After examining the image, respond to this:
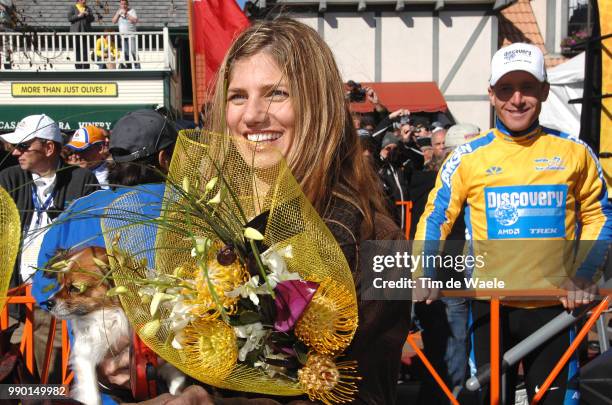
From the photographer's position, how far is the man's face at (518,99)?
3549 millimetres

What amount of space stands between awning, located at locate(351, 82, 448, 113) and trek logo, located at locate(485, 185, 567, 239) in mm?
15124

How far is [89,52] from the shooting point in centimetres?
1989

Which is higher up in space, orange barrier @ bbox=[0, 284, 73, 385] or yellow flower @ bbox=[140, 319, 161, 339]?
yellow flower @ bbox=[140, 319, 161, 339]

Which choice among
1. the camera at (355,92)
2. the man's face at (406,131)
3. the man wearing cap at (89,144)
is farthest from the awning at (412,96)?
the man wearing cap at (89,144)

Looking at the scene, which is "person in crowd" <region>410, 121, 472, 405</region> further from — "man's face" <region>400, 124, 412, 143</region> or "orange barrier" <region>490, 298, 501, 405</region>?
"man's face" <region>400, 124, 412, 143</region>

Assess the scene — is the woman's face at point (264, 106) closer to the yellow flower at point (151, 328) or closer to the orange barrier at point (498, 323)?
the yellow flower at point (151, 328)

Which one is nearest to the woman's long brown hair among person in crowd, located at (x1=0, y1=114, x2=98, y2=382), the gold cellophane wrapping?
the gold cellophane wrapping

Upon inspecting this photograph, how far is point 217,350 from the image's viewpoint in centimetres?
145

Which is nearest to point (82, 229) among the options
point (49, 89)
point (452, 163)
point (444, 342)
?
point (452, 163)

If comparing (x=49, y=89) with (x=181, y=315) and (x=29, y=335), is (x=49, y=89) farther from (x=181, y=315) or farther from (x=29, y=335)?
(x=181, y=315)

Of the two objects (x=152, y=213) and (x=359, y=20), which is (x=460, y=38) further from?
(x=152, y=213)

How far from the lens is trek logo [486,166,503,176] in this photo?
11.7ft

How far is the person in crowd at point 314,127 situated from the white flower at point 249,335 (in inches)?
9.8

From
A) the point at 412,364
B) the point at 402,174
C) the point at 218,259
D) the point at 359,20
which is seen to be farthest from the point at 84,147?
the point at 359,20
